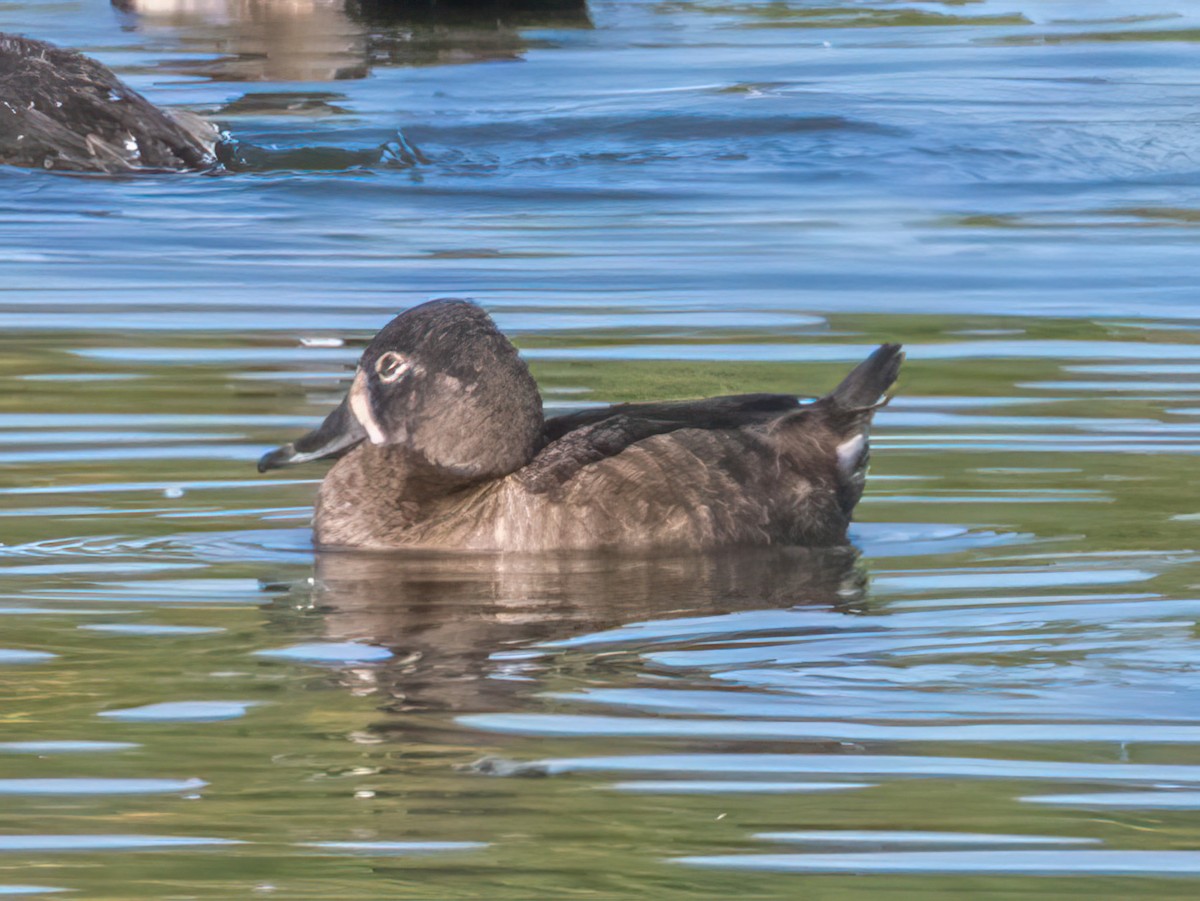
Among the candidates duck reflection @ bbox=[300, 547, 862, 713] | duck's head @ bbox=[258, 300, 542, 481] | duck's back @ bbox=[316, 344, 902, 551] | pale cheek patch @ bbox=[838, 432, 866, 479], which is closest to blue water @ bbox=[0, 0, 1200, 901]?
duck reflection @ bbox=[300, 547, 862, 713]

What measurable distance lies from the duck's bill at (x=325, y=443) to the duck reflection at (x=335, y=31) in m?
12.8

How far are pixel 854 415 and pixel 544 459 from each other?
939mm

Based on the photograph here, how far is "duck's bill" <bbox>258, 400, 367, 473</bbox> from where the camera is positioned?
7.61 metres

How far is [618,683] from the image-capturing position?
575 centimetres

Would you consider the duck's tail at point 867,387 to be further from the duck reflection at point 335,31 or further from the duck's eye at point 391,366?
the duck reflection at point 335,31

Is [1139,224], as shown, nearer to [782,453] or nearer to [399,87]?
[782,453]

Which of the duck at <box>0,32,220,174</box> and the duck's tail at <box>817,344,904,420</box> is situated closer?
the duck's tail at <box>817,344,904,420</box>

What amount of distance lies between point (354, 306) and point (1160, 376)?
11.6 feet

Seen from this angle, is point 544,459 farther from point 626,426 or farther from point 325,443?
point 325,443

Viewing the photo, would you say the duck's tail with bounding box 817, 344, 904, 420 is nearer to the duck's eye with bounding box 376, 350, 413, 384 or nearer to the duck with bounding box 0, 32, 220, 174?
the duck's eye with bounding box 376, 350, 413, 384

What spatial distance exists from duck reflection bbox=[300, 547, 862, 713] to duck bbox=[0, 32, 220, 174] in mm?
8606

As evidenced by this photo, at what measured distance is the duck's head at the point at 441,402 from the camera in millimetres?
7621

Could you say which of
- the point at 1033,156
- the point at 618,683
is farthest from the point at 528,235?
the point at 618,683

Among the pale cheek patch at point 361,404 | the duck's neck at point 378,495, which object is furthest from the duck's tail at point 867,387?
the pale cheek patch at point 361,404
